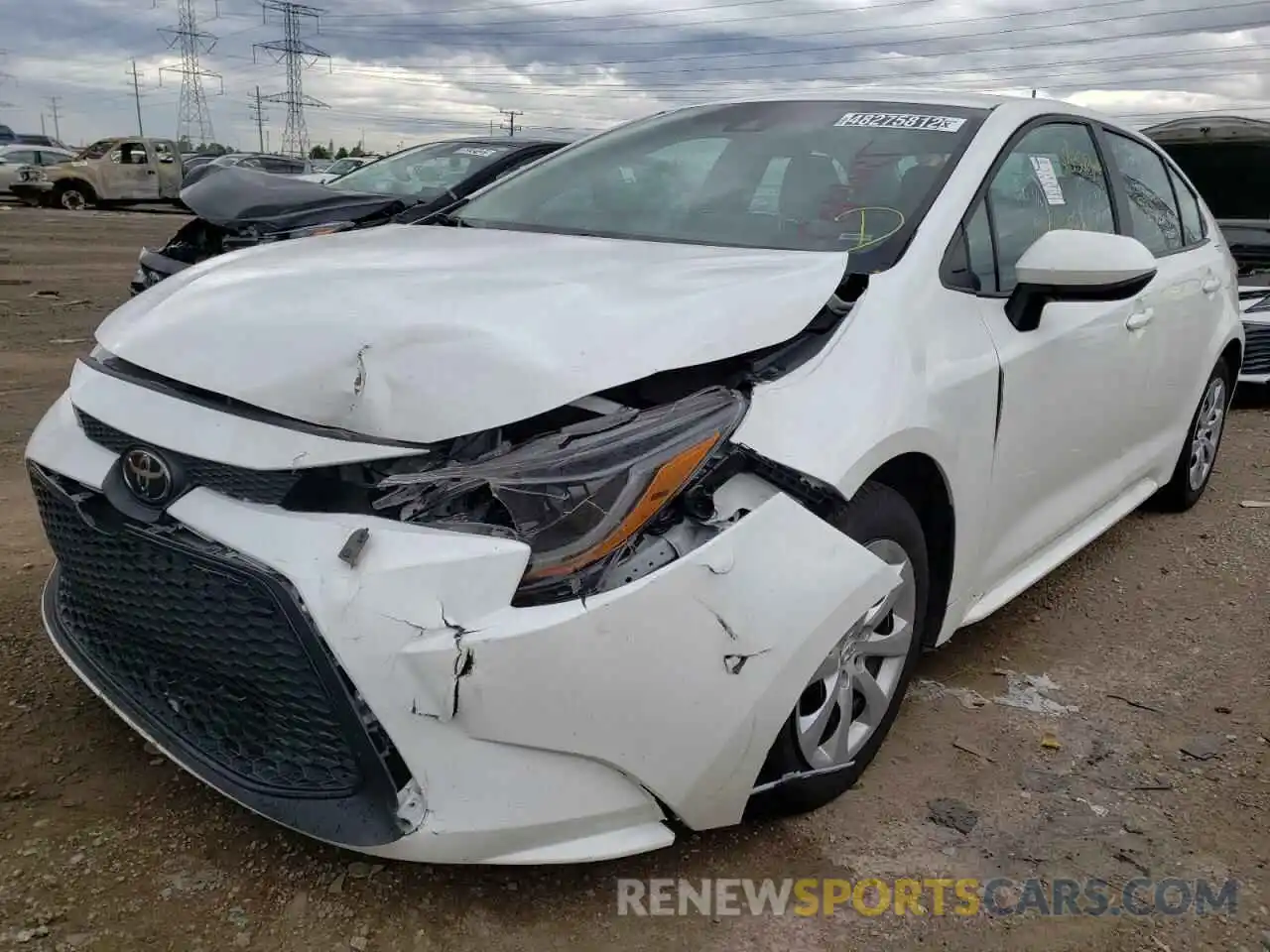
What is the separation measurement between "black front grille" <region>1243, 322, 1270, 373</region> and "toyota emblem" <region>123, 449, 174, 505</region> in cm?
706

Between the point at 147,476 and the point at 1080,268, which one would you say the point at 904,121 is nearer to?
the point at 1080,268

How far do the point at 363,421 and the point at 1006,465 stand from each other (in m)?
1.63

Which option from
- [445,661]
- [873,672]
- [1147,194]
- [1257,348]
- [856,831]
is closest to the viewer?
[445,661]

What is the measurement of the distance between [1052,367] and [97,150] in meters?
25.7

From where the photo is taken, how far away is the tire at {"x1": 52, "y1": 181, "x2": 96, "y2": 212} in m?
23.5

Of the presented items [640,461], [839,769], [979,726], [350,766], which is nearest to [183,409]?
[350,766]

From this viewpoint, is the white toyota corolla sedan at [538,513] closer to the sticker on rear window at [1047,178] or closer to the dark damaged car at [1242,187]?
the sticker on rear window at [1047,178]

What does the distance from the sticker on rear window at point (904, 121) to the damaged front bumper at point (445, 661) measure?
1466 millimetres

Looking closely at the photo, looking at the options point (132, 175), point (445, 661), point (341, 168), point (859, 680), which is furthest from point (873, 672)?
point (132, 175)

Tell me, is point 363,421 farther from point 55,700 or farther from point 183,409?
point 55,700

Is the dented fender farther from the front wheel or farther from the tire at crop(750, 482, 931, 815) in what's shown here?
the front wheel

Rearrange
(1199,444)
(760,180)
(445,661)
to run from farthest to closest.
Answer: (1199,444) → (760,180) → (445,661)

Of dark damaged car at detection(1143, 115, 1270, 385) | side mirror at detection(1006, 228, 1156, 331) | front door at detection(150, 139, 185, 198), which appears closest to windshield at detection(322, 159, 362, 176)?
front door at detection(150, 139, 185, 198)

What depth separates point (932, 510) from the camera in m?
2.48
